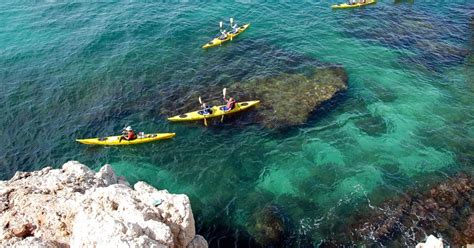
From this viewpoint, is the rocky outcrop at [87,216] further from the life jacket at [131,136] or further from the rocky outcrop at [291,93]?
the rocky outcrop at [291,93]

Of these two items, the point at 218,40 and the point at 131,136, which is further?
the point at 218,40

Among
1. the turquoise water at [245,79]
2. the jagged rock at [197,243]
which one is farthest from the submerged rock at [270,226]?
the jagged rock at [197,243]

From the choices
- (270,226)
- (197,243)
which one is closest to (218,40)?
(270,226)

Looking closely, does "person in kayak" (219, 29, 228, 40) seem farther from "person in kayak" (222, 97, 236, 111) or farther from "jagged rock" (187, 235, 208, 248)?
"jagged rock" (187, 235, 208, 248)

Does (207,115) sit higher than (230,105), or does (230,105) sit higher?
(230,105)

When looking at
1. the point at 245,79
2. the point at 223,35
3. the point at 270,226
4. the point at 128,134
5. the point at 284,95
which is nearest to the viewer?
the point at 270,226

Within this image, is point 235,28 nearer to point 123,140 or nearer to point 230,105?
point 230,105

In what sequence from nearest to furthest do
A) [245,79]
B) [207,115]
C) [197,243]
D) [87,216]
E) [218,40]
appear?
[87,216] < [197,243] < [207,115] < [245,79] < [218,40]
